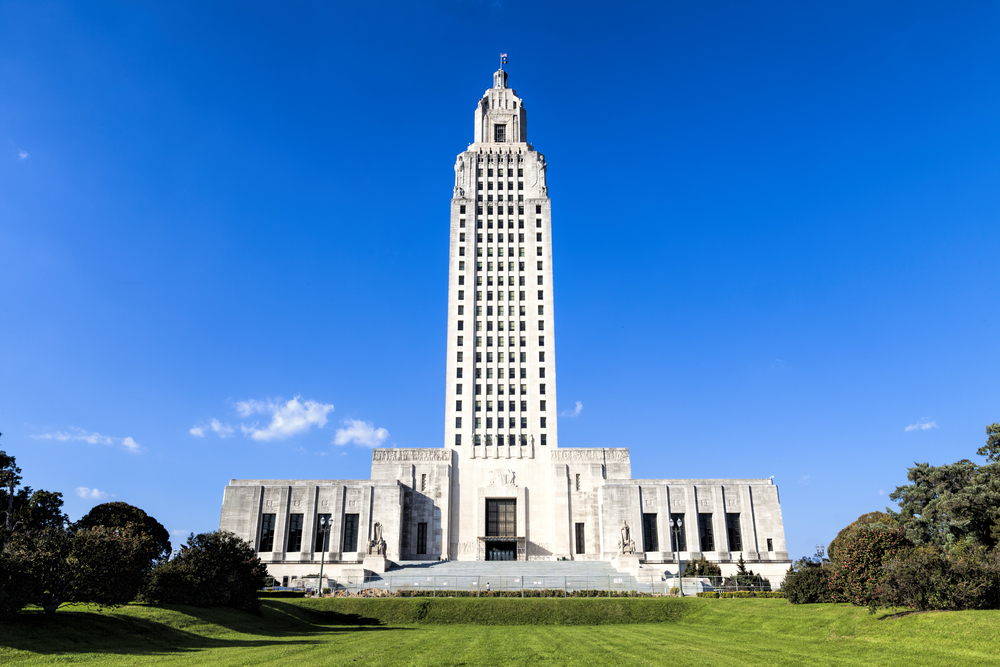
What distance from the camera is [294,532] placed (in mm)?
70875

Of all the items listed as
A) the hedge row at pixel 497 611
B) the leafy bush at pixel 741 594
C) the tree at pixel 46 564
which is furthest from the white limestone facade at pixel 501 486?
the tree at pixel 46 564

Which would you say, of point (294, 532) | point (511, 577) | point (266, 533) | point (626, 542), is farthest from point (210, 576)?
point (626, 542)

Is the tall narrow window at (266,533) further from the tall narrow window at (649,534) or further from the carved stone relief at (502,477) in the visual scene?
the tall narrow window at (649,534)

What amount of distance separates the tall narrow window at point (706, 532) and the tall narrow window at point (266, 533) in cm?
4557

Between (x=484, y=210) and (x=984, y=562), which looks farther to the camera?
(x=484, y=210)

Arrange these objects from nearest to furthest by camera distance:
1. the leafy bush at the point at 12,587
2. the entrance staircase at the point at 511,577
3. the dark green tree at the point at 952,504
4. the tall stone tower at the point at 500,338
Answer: the leafy bush at the point at 12,587 → the dark green tree at the point at 952,504 → the entrance staircase at the point at 511,577 → the tall stone tower at the point at 500,338

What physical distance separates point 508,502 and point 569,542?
27.1 feet

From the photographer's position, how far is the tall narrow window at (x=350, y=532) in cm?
7000

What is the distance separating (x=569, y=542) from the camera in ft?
242

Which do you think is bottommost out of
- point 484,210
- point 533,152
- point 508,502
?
point 508,502

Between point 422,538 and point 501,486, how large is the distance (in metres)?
10.6

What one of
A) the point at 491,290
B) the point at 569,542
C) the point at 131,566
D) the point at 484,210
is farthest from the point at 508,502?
the point at 131,566

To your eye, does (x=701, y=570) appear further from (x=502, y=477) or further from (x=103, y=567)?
(x=103, y=567)

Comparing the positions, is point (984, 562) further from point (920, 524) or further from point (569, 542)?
point (569, 542)
